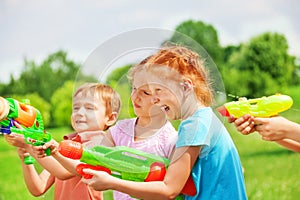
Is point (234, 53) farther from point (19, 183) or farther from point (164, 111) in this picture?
point (164, 111)

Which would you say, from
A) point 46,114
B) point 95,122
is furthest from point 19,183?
point 95,122

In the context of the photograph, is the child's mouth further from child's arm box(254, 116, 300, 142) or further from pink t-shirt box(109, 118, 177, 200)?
child's arm box(254, 116, 300, 142)

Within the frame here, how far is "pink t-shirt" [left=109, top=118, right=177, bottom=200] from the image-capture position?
148cm

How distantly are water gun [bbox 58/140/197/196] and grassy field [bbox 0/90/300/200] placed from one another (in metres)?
2.65

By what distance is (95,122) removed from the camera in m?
1.58

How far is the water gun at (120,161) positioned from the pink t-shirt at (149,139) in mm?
61

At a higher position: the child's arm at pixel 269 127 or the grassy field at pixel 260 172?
the child's arm at pixel 269 127

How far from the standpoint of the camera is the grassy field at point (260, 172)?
4.53 meters

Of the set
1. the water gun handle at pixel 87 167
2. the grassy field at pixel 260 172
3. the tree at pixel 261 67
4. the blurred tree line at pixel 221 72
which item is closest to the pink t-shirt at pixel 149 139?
the water gun handle at pixel 87 167

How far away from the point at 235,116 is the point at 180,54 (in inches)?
7.7

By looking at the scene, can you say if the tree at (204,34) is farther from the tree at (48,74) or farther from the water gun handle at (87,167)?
the water gun handle at (87,167)

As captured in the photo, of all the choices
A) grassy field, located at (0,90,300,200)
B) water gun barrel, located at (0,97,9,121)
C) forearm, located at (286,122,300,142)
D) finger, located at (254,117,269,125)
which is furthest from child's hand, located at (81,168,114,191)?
grassy field, located at (0,90,300,200)

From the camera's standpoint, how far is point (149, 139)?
1516mm

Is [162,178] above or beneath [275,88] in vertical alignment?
above
